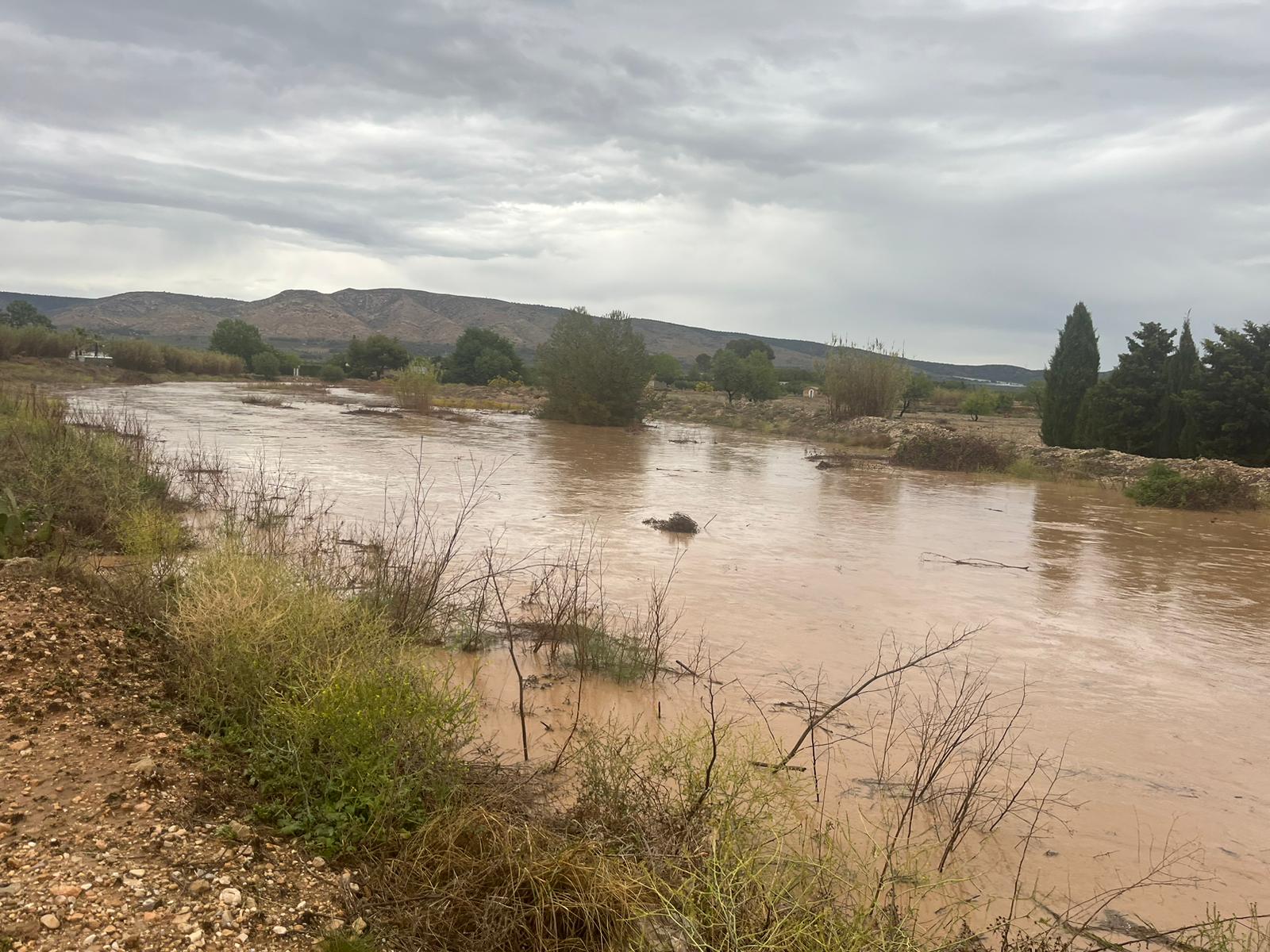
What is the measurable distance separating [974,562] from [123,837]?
37.2ft

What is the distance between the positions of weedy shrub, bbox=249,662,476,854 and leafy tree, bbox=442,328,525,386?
56877mm

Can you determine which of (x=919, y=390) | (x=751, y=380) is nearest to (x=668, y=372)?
(x=751, y=380)

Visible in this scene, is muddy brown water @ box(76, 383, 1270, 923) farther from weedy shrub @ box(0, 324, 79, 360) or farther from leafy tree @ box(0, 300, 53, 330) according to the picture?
leafy tree @ box(0, 300, 53, 330)

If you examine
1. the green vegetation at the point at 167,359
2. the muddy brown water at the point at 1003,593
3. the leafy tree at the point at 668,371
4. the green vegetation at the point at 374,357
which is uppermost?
the leafy tree at the point at 668,371

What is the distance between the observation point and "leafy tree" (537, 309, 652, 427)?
35844 mm

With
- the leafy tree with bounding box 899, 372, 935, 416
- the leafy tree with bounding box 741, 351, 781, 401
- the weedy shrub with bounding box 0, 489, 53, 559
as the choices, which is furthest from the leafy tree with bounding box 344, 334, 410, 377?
the weedy shrub with bounding box 0, 489, 53, 559

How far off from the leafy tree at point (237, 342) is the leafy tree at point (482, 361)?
18.9 metres

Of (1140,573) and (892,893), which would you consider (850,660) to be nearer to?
(892,893)

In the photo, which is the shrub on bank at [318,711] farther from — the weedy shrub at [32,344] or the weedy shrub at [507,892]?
the weedy shrub at [32,344]

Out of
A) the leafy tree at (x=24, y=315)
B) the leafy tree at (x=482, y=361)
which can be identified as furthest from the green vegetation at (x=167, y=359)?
the leafy tree at (x=24, y=315)

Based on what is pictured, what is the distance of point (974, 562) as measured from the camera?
12.1 meters

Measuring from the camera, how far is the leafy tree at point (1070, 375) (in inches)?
1153

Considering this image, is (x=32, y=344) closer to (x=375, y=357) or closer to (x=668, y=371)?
(x=375, y=357)

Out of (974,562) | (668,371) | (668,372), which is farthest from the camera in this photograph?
(668,371)
